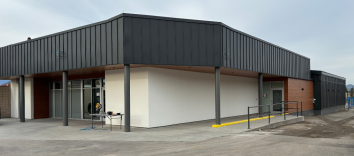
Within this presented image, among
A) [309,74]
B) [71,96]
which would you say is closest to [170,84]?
[71,96]

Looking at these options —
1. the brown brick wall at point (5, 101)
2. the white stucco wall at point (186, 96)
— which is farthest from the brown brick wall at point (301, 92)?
the brown brick wall at point (5, 101)

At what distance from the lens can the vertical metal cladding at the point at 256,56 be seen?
496 inches

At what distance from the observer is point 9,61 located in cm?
1631

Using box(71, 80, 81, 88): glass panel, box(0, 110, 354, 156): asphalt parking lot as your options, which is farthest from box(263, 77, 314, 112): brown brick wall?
box(71, 80, 81, 88): glass panel

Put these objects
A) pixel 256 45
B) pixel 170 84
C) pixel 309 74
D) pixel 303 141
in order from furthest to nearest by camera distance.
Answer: pixel 309 74 < pixel 256 45 < pixel 170 84 < pixel 303 141

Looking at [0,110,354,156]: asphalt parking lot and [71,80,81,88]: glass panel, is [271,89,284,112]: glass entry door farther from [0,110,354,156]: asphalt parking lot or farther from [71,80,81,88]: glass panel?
[71,80,81,88]: glass panel

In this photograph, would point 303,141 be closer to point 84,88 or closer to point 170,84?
point 170,84

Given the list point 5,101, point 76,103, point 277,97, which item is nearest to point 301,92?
point 277,97

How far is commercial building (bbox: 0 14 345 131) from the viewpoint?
35.9ft

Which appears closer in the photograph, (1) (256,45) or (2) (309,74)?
(1) (256,45)

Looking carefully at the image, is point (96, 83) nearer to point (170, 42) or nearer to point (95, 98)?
point (95, 98)

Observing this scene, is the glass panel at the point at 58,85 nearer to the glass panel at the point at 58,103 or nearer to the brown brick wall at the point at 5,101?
the glass panel at the point at 58,103

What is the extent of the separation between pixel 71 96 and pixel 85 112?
1727 millimetres

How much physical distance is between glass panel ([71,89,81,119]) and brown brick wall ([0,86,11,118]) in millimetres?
6418
